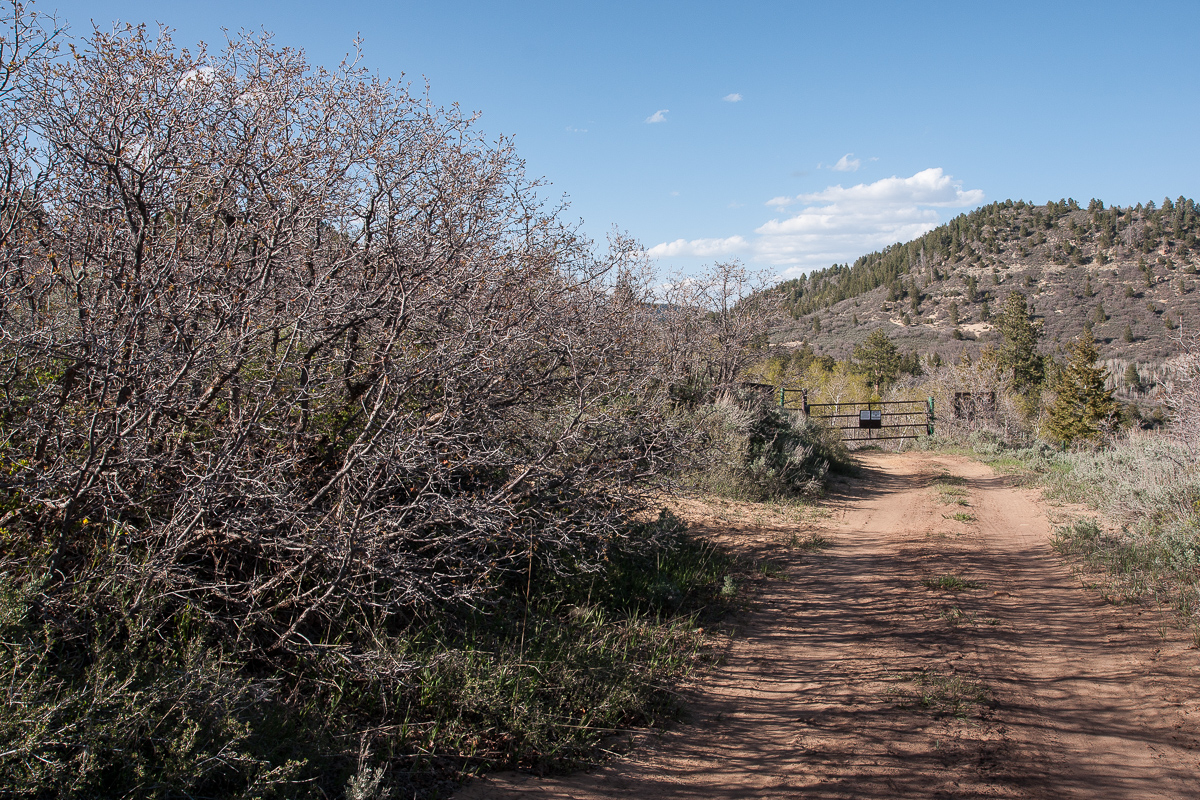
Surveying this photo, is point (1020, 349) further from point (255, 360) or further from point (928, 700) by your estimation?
point (255, 360)

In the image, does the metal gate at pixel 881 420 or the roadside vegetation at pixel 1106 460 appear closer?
the roadside vegetation at pixel 1106 460

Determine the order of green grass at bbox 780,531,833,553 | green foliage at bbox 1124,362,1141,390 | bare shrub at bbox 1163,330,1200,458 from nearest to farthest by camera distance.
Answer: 1. green grass at bbox 780,531,833,553
2. bare shrub at bbox 1163,330,1200,458
3. green foliage at bbox 1124,362,1141,390

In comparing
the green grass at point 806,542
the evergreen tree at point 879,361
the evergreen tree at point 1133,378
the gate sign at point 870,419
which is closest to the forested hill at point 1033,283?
the evergreen tree at point 1133,378

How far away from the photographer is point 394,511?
13.2 feet

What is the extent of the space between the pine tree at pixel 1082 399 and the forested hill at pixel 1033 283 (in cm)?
2573

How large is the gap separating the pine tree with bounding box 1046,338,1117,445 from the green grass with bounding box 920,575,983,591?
97.9 feet

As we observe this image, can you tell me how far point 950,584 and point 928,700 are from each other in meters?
2.91

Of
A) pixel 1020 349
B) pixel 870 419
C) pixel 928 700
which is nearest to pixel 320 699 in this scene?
pixel 928 700

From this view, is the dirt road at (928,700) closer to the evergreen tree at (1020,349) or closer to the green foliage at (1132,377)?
the evergreen tree at (1020,349)

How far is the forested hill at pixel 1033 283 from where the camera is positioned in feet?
213

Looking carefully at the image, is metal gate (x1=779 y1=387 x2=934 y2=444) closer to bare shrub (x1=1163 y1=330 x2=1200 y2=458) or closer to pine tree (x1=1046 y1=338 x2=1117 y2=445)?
pine tree (x1=1046 y1=338 x2=1117 y2=445)

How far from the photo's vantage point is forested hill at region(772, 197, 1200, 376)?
6500 centimetres

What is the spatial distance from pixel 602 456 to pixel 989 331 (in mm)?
74156

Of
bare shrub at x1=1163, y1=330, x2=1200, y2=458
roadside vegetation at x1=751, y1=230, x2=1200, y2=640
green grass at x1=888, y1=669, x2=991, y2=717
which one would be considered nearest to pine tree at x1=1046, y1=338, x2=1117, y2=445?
roadside vegetation at x1=751, y1=230, x2=1200, y2=640
